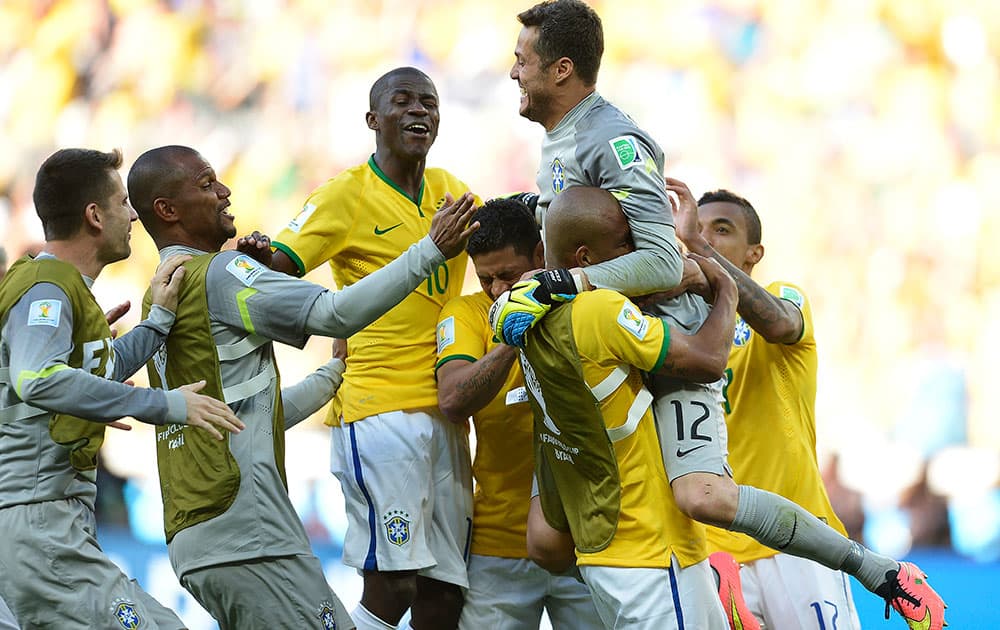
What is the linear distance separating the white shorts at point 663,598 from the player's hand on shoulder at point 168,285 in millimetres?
1359

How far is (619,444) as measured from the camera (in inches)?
129

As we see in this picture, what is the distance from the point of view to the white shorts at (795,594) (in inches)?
157

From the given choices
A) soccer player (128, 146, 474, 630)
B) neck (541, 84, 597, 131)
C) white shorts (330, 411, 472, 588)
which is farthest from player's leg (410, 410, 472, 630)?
neck (541, 84, 597, 131)

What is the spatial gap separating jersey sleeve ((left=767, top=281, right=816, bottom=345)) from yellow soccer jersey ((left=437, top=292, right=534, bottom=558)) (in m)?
0.93

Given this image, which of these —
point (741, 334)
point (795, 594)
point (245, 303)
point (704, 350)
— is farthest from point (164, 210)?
point (795, 594)

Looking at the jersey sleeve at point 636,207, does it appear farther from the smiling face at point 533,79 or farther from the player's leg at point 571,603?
the player's leg at point 571,603

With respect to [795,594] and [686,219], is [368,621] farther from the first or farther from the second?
[686,219]

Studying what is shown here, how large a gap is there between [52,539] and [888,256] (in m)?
6.91

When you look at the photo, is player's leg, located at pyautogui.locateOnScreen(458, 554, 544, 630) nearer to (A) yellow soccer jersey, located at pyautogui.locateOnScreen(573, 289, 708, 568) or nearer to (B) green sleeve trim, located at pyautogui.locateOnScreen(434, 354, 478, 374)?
(B) green sleeve trim, located at pyautogui.locateOnScreen(434, 354, 478, 374)

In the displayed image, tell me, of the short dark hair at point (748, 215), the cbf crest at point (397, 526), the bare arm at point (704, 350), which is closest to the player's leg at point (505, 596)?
the cbf crest at point (397, 526)

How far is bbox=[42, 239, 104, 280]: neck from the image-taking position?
3.49m

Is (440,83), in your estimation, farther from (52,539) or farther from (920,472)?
(52,539)

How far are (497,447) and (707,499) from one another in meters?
1.18

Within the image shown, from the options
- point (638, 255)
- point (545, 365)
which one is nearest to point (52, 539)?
point (545, 365)
